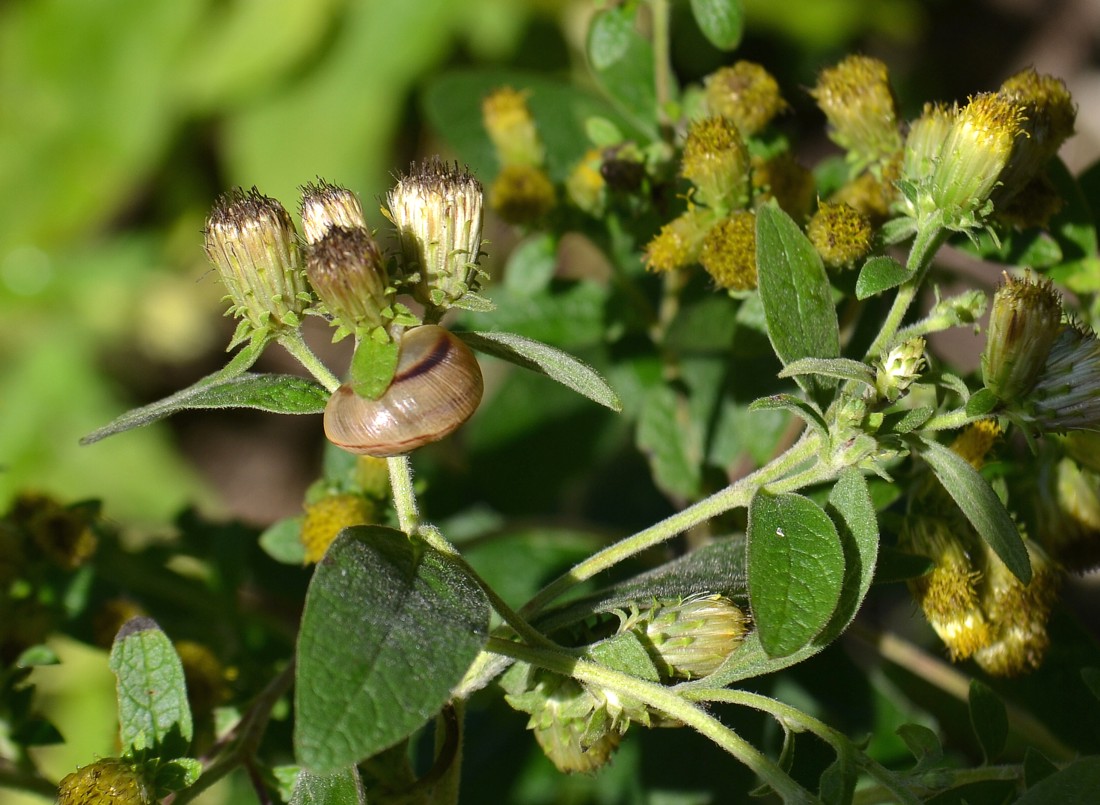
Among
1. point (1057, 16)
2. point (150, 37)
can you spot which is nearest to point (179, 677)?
point (150, 37)

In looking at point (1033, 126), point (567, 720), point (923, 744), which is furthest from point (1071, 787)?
point (1033, 126)

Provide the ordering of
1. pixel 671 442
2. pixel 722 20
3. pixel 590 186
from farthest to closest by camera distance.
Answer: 1. pixel 671 442
2. pixel 590 186
3. pixel 722 20

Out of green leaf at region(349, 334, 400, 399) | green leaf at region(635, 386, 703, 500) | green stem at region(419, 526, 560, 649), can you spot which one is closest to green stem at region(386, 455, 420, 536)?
green stem at region(419, 526, 560, 649)

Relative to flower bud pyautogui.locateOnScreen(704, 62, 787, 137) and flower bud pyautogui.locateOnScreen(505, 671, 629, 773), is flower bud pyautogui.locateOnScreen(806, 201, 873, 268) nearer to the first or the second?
flower bud pyautogui.locateOnScreen(704, 62, 787, 137)

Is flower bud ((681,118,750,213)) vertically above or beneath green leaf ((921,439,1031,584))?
above

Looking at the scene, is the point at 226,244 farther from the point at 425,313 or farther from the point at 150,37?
the point at 150,37

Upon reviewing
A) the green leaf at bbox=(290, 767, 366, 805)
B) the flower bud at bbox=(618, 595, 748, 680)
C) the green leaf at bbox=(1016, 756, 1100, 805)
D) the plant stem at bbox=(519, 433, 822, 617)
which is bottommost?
the green leaf at bbox=(290, 767, 366, 805)

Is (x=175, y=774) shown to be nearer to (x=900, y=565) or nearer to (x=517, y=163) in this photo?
(x=900, y=565)
